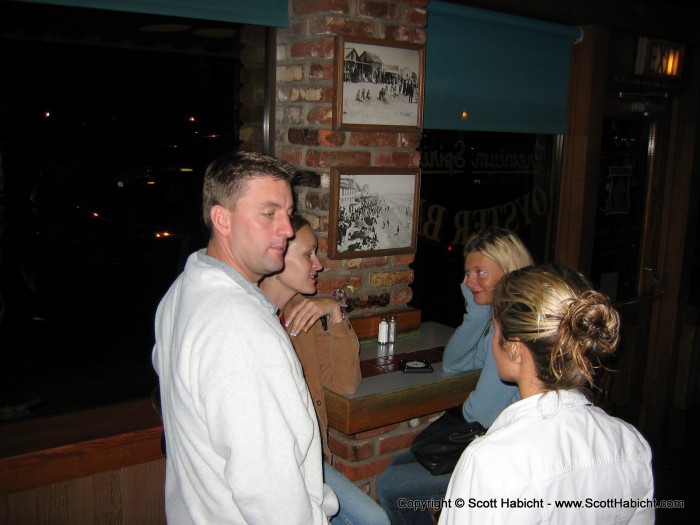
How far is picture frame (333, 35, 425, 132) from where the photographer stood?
9.62 feet

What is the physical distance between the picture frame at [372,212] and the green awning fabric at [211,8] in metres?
0.74

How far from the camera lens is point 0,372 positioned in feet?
8.62

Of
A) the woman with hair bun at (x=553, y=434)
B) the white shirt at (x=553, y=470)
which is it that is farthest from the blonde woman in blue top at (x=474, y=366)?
the white shirt at (x=553, y=470)

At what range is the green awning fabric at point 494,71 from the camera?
3482 millimetres

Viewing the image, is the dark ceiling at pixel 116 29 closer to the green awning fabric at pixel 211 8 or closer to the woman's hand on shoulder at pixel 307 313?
the green awning fabric at pixel 211 8

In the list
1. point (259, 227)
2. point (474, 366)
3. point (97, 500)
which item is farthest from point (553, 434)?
point (97, 500)

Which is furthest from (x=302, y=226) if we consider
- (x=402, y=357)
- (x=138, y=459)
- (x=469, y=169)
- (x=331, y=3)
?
(x=469, y=169)

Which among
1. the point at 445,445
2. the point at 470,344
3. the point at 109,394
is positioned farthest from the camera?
the point at 109,394

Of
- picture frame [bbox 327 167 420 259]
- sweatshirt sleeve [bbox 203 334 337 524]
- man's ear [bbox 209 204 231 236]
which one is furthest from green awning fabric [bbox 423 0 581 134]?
sweatshirt sleeve [bbox 203 334 337 524]

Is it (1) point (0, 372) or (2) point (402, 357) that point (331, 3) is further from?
(1) point (0, 372)

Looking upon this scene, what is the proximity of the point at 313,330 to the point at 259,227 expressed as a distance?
0.96 m

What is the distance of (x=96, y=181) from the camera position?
2646 millimetres

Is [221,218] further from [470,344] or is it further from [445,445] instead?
Result: [470,344]

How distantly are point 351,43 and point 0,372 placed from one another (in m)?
2.06
